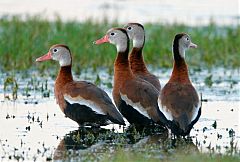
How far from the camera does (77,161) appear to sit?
8.88 metres

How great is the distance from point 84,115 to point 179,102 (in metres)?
1.33

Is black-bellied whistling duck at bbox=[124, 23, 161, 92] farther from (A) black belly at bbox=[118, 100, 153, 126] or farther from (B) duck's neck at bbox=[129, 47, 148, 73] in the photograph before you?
(A) black belly at bbox=[118, 100, 153, 126]

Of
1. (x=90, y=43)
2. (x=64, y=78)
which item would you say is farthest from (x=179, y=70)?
(x=90, y=43)

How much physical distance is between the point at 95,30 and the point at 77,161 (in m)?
8.94

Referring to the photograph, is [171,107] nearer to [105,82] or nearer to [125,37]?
[125,37]

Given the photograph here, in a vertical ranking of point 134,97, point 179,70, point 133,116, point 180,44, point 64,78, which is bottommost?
point 133,116

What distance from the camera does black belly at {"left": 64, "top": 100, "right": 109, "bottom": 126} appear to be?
1081 centimetres

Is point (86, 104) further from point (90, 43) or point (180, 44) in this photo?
point (90, 43)

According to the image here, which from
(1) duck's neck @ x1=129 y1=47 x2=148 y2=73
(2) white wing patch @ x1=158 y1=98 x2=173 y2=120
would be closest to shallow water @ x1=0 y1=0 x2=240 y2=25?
(1) duck's neck @ x1=129 y1=47 x2=148 y2=73

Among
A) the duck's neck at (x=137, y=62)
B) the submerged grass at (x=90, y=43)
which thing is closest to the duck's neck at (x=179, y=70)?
the duck's neck at (x=137, y=62)

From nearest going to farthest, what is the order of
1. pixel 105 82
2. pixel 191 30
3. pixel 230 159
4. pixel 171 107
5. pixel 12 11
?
pixel 230 159 → pixel 171 107 → pixel 105 82 → pixel 191 30 → pixel 12 11

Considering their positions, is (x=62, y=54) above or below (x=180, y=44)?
below

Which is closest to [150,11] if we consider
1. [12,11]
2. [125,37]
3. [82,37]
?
[12,11]

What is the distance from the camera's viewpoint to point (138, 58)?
1214 cm
